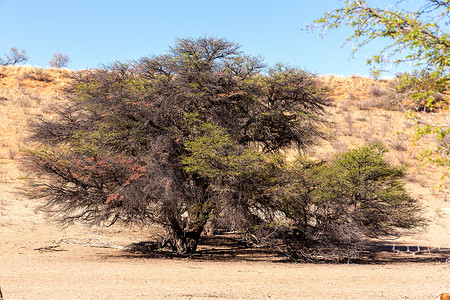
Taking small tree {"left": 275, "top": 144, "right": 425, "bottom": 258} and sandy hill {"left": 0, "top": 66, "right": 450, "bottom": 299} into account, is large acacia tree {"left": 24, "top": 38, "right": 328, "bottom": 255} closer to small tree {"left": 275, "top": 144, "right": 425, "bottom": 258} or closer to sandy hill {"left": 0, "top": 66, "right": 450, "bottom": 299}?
small tree {"left": 275, "top": 144, "right": 425, "bottom": 258}

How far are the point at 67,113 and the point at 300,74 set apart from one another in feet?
32.0

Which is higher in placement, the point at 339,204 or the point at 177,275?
the point at 339,204

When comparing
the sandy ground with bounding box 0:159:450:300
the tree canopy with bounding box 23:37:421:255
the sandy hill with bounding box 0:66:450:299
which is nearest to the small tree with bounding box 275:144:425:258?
the tree canopy with bounding box 23:37:421:255

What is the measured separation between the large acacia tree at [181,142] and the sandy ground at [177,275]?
1.53m

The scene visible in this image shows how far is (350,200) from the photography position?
16531mm

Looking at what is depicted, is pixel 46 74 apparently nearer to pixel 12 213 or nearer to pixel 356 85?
pixel 12 213

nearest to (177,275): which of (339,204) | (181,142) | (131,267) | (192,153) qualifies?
(131,267)

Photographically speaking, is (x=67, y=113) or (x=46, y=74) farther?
(x=46, y=74)

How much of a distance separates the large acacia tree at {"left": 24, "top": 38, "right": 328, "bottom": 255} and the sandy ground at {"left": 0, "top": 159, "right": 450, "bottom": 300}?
153 centimetres

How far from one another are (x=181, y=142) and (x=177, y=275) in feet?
15.6

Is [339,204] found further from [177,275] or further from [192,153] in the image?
[177,275]

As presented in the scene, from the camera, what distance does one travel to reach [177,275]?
11359mm

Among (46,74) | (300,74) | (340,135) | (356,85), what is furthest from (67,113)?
(356,85)

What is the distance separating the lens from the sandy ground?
9.10 m
